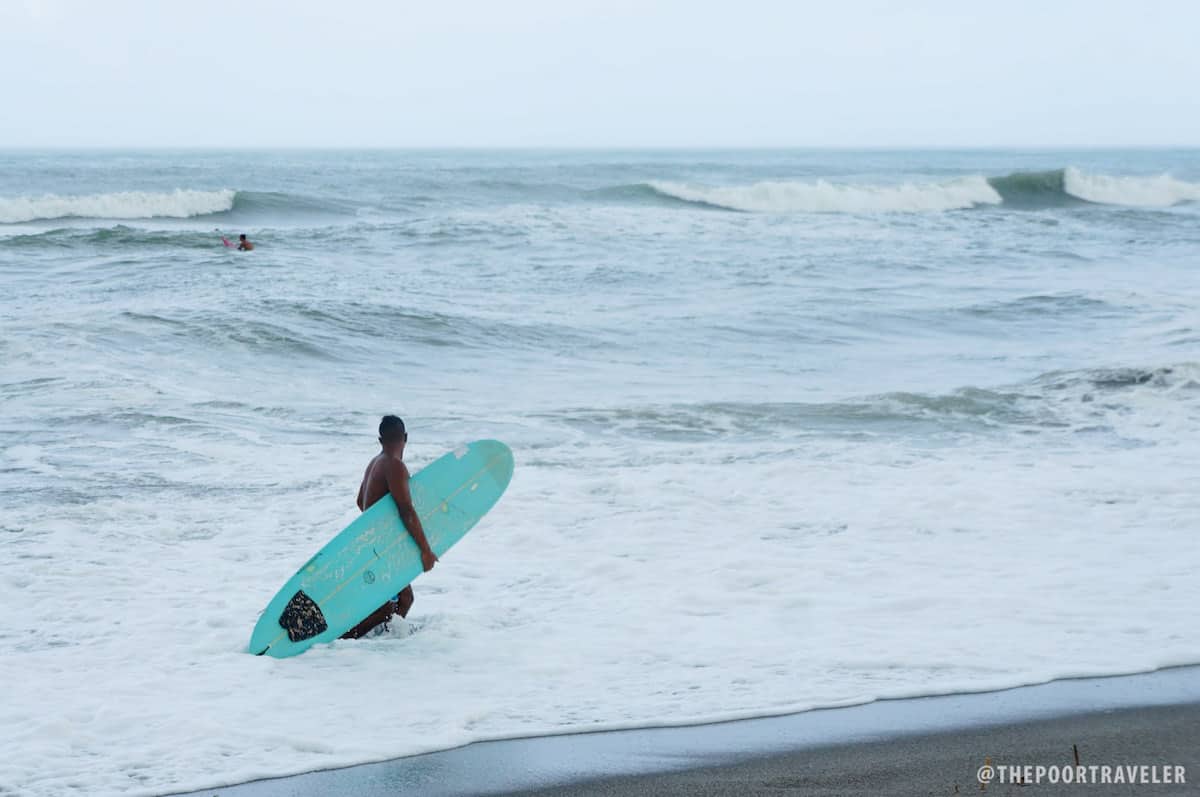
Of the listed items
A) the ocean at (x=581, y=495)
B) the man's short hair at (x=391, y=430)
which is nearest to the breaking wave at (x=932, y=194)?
the ocean at (x=581, y=495)

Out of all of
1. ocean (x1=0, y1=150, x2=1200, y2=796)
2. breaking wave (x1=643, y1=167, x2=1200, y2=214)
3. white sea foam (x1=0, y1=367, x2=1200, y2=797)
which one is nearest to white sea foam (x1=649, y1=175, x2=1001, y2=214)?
breaking wave (x1=643, y1=167, x2=1200, y2=214)

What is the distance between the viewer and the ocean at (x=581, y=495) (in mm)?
4500

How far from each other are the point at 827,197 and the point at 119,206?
22.3 metres

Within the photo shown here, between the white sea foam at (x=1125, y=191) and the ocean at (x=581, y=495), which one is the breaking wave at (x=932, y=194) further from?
the ocean at (x=581, y=495)

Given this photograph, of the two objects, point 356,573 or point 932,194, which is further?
point 932,194

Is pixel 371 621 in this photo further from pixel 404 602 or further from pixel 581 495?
pixel 581 495

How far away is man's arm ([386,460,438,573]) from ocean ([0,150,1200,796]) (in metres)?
0.40

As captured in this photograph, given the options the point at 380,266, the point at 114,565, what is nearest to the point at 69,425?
the point at 114,565

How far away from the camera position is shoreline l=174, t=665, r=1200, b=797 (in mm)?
3680

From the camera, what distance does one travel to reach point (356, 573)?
500 cm

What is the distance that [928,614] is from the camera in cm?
537

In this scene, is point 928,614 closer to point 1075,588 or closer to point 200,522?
point 1075,588

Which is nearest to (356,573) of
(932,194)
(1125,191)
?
(932,194)

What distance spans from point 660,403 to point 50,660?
6.40 m
